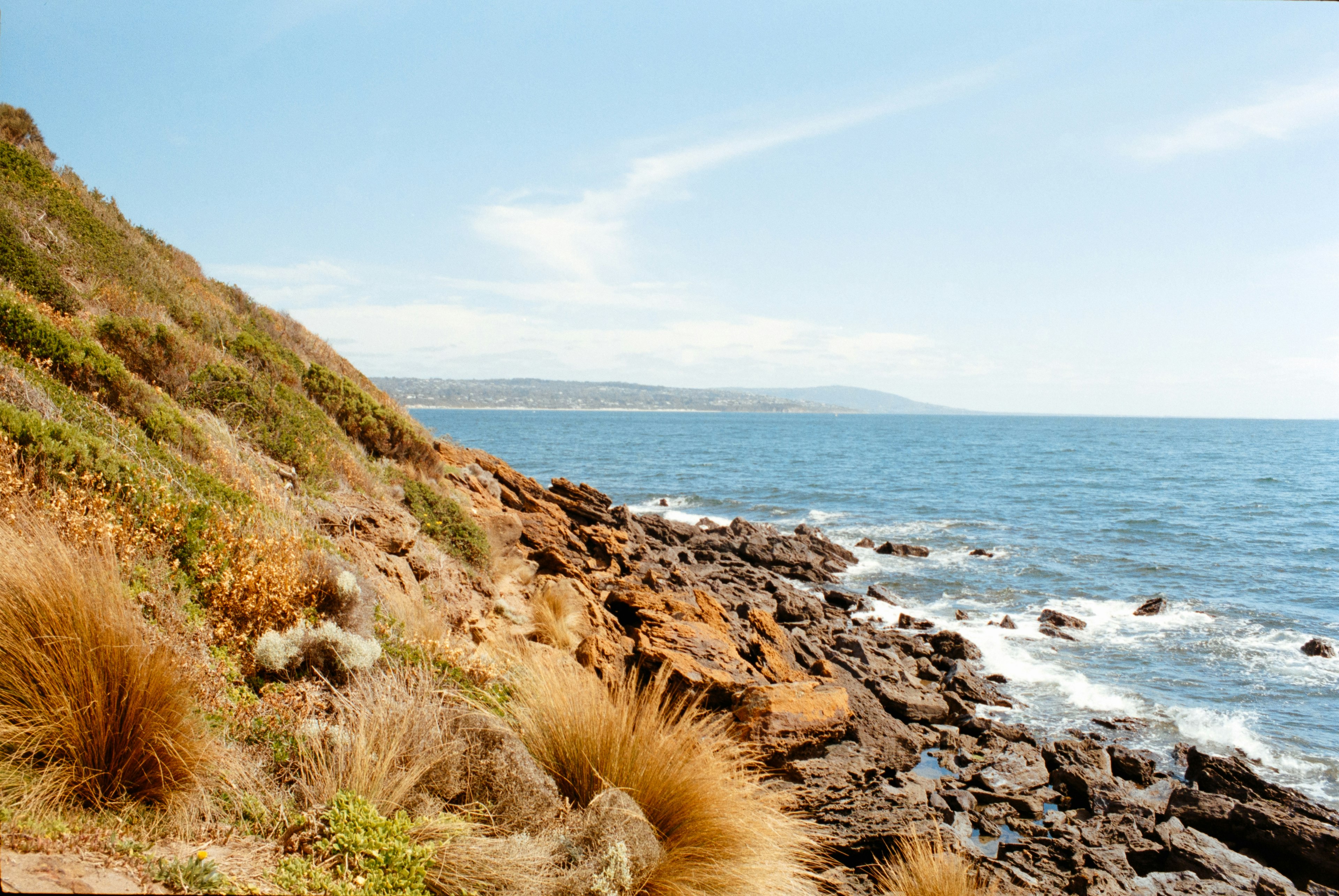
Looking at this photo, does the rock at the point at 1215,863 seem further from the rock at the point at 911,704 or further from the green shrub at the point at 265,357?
the green shrub at the point at 265,357

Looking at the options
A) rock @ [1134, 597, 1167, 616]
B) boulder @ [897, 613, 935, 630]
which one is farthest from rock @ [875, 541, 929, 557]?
boulder @ [897, 613, 935, 630]

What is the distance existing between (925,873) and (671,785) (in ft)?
7.73

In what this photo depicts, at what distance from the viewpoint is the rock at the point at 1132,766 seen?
1055 centimetres

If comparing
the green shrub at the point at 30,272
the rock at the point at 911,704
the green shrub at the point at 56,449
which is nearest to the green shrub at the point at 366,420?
the green shrub at the point at 30,272

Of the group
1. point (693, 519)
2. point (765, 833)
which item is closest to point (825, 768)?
point (765, 833)

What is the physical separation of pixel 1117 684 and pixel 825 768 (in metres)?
9.29

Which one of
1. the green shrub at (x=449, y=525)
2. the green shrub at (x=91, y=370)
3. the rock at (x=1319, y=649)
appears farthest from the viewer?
the rock at (x=1319, y=649)

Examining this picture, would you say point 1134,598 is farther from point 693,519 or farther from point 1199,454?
point 1199,454

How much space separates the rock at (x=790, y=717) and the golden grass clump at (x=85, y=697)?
5.96 m

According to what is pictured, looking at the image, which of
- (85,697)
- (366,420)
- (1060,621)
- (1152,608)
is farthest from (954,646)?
(85,697)

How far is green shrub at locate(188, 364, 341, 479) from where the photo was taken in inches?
424

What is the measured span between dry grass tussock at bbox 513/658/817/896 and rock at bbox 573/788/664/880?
0.08 metres

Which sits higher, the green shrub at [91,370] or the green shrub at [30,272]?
the green shrub at [30,272]

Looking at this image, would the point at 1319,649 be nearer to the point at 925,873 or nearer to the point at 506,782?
the point at 925,873
